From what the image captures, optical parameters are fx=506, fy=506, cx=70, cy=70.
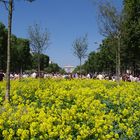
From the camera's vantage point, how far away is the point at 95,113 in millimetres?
10789

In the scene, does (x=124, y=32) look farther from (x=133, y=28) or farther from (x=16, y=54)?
(x=16, y=54)

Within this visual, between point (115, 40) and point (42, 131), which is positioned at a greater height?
point (115, 40)

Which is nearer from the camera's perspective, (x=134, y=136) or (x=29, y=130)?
(x=29, y=130)

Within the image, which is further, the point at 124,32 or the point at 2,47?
the point at 2,47

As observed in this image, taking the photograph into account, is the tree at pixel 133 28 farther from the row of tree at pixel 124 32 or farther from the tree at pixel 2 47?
the tree at pixel 2 47

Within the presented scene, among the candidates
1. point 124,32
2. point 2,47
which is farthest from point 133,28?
point 2,47

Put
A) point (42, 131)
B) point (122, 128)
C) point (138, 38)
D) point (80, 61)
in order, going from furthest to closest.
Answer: point (80, 61), point (138, 38), point (122, 128), point (42, 131)

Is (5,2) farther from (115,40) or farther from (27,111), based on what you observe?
(115,40)

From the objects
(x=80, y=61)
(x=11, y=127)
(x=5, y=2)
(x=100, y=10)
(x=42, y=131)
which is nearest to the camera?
(x=42, y=131)

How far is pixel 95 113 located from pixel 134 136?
178cm

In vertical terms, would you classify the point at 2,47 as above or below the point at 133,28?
above

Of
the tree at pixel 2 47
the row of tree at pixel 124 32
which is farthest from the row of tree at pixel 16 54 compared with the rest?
the row of tree at pixel 124 32

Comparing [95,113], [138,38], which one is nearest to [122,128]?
[95,113]

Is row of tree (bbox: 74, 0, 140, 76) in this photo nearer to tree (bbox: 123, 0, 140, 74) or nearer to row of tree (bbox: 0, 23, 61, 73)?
tree (bbox: 123, 0, 140, 74)
